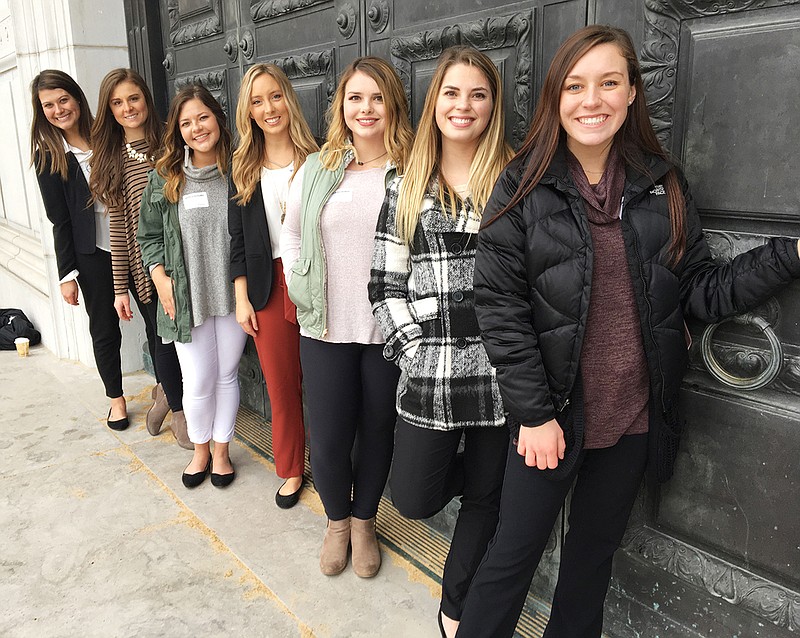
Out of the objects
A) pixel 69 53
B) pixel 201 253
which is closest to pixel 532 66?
pixel 201 253

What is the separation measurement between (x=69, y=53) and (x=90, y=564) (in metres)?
3.75

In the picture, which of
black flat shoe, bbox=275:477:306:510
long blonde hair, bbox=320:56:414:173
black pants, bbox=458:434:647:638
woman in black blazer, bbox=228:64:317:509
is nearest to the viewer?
black pants, bbox=458:434:647:638

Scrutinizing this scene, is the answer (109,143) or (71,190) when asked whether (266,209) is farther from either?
(71,190)

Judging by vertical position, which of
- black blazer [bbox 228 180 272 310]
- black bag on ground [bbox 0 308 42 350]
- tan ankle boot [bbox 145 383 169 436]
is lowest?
tan ankle boot [bbox 145 383 169 436]

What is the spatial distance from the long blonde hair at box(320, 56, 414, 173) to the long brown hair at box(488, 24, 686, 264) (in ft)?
2.35

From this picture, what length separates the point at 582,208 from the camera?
1.86 meters

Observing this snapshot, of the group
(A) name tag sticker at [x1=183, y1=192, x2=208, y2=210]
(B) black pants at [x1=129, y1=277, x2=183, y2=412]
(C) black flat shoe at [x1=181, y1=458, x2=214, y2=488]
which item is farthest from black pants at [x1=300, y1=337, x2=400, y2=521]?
(B) black pants at [x1=129, y1=277, x2=183, y2=412]

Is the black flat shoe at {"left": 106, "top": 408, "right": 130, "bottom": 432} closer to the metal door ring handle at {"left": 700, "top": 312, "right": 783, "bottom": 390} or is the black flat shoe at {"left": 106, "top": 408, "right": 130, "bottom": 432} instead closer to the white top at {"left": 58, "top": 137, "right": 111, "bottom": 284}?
the white top at {"left": 58, "top": 137, "right": 111, "bottom": 284}

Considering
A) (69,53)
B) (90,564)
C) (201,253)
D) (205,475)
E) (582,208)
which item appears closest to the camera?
(582,208)

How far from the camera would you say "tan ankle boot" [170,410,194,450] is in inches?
166

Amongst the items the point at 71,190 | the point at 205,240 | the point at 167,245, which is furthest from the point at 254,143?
the point at 71,190

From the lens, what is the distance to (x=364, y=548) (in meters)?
3.00

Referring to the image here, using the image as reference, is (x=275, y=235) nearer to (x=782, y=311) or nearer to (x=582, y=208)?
(x=582, y=208)

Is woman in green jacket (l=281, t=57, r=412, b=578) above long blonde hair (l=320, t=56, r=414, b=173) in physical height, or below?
below
